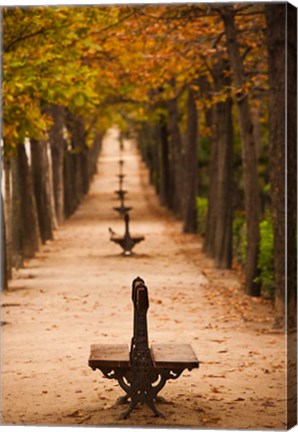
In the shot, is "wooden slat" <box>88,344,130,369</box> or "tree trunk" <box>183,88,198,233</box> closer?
"wooden slat" <box>88,344,130,369</box>

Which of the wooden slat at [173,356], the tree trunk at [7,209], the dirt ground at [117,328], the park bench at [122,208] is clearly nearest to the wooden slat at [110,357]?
the wooden slat at [173,356]

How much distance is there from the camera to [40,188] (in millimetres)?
23141

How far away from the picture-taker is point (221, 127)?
21344 mm

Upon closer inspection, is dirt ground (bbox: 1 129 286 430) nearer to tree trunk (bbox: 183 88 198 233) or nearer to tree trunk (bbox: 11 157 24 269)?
tree trunk (bbox: 11 157 24 269)

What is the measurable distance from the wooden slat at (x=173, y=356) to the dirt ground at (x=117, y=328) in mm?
372

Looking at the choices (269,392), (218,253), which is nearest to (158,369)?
(269,392)

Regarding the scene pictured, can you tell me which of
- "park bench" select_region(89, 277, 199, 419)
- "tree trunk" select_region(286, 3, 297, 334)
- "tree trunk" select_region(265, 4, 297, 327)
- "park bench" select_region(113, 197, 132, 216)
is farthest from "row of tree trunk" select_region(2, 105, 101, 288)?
"park bench" select_region(89, 277, 199, 419)

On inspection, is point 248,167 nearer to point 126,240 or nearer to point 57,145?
point 126,240

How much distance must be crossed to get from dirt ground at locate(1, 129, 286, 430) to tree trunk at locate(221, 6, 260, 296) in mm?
373

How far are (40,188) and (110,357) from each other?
535 inches

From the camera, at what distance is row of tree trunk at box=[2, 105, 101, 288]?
16088mm

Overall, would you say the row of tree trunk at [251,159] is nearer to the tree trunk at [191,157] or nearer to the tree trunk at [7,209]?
the tree trunk at [191,157]

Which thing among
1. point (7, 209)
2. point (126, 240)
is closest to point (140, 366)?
point (126, 240)

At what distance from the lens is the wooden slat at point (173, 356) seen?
964 centimetres
